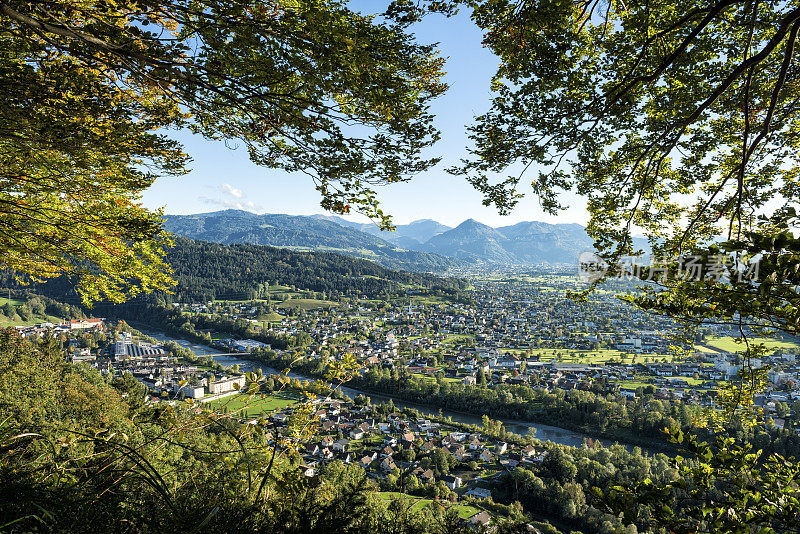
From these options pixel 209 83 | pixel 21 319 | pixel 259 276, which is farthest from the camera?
pixel 259 276

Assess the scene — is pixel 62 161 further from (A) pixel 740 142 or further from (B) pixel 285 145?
(A) pixel 740 142

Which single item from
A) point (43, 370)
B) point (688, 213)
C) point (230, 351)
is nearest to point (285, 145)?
point (688, 213)

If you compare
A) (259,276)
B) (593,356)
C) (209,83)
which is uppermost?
(209,83)

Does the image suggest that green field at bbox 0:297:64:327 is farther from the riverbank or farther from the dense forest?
the riverbank

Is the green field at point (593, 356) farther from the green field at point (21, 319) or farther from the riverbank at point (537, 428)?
the green field at point (21, 319)

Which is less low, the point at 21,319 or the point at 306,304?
the point at 306,304

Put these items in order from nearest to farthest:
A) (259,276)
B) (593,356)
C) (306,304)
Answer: (593,356)
(306,304)
(259,276)

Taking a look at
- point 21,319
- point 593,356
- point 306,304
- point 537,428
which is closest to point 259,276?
point 306,304

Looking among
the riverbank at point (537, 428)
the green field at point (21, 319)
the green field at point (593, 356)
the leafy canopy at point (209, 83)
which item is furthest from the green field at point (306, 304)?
the leafy canopy at point (209, 83)

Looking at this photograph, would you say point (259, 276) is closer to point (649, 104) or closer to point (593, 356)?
point (593, 356)

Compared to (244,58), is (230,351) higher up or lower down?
lower down

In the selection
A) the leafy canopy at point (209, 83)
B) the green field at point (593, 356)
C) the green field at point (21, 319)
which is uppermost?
the leafy canopy at point (209, 83)
